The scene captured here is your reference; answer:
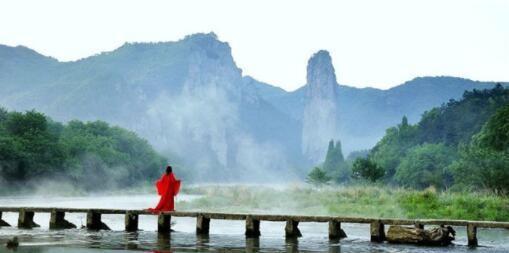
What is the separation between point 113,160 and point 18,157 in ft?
120

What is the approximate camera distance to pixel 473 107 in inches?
4491

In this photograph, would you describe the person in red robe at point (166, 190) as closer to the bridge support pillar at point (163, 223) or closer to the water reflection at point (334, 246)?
the bridge support pillar at point (163, 223)

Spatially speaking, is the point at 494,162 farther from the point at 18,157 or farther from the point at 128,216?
the point at 18,157

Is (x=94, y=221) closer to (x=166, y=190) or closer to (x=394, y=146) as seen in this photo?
(x=166, y=190)

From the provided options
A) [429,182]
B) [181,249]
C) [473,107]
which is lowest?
[181,249]

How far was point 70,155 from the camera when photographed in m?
104

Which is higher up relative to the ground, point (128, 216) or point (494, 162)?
point (494, 162)

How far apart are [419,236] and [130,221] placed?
36.8ft

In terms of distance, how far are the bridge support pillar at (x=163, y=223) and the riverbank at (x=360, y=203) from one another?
52.6 feet

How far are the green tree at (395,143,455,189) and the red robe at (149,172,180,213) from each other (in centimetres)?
6895

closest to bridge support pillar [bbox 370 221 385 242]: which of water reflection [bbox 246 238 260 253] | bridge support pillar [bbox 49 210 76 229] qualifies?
water reflection [bbox 246 238 260 253]

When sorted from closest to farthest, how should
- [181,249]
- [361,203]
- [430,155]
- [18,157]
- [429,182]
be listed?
[181,249], [361,203], [18,157], [429,182], [430,155]

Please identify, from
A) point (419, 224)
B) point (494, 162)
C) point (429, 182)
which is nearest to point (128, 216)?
point (419, 224)

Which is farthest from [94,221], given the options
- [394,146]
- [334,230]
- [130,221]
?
[394,146]
